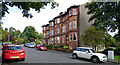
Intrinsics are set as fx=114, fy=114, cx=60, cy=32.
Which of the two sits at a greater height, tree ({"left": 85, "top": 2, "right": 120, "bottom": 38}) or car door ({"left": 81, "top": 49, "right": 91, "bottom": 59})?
tree ({"left": 85, "top": 2, "right": 120, "bottom": 38})

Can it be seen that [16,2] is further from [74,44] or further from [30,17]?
[74,44]

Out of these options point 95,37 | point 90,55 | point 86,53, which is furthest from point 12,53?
point 95,37

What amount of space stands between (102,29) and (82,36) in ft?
11.3

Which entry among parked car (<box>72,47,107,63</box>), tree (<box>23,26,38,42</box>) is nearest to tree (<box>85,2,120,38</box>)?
parked car (<box>72,47,107,63</box>)

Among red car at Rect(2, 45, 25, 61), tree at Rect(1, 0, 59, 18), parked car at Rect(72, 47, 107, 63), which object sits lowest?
parked car at Rect(72, 47, 107, 63)

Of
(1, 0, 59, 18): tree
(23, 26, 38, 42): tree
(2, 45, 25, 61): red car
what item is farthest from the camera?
(23, 26, 38, 42): tree

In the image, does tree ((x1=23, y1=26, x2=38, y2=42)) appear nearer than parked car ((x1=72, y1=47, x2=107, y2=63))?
No

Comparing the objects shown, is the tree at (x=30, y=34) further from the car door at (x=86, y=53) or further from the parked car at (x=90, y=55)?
the car door at (x=86, y=53)

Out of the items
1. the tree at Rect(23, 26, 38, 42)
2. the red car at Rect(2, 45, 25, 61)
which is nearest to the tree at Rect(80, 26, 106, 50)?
the red car at Rect(2, 45, 25, 61)

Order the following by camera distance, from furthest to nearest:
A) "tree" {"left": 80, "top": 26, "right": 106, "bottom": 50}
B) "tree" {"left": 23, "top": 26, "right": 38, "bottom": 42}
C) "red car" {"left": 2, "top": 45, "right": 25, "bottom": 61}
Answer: "tree" {"left": 23, "top": 26, "right": 38, "bottom": 42} → "tree" {"left": 80, "top": 26, "right": 106, "bottom": 50} → "red car" {"left": 2, "top": 45, "right": 25, "bottom": 61}

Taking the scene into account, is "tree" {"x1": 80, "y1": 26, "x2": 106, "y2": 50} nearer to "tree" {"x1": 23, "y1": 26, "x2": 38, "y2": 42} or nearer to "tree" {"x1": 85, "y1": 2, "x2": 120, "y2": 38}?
"tree" {"x1": 85, "y1": 2, "x2": 120, "y2": 38}

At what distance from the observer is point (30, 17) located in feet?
30.9

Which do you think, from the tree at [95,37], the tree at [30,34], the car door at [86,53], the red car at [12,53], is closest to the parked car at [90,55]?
the car door at [86,53]

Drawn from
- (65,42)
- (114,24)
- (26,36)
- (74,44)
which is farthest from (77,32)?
(26,36)
